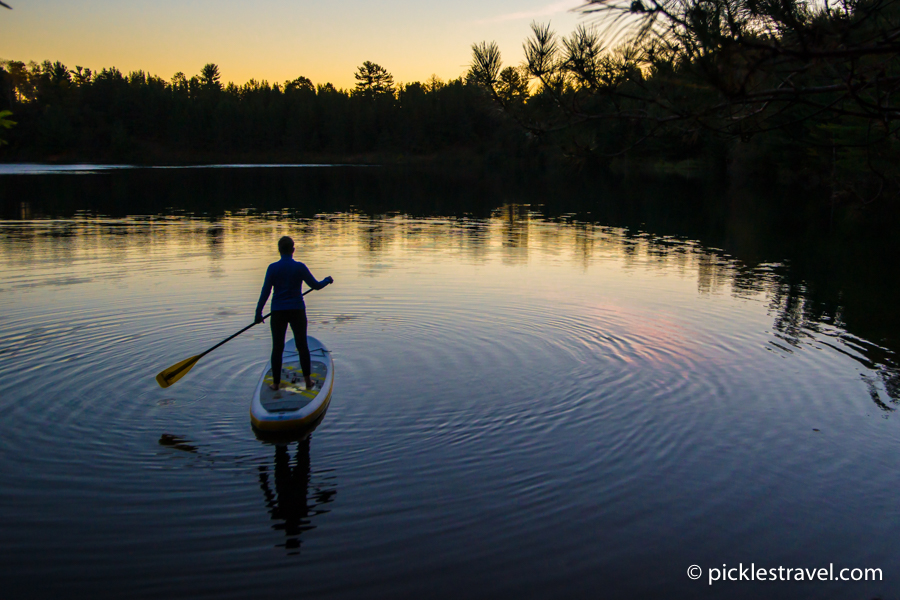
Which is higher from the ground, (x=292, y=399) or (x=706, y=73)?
(x=706, y=73)

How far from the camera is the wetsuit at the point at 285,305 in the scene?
8672 millimetres

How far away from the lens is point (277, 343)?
8.67 meters

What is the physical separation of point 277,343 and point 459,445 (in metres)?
2.79

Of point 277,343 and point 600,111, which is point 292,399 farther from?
point 600,111

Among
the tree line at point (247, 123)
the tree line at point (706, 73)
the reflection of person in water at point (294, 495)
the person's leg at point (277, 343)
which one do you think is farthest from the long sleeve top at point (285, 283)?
the tree line at point (247, 123)

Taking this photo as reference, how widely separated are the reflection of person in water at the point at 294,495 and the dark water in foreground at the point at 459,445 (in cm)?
3

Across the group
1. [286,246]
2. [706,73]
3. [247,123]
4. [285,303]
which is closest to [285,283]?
[285,303]

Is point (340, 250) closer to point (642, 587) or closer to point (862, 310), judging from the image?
point (862, 310)

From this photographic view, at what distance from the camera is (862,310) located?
14477 millimetres

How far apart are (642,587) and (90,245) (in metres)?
22.0

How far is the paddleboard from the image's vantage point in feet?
25.6

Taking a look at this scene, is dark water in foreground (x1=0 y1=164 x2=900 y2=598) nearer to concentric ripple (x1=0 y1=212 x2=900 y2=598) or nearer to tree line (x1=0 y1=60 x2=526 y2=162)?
concentric ripple (x1=0 y1=212 x2=900 y2=598)

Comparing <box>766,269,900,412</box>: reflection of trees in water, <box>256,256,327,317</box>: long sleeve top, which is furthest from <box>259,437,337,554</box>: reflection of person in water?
<box>766,269,900,412</box>: reflection of trees in water

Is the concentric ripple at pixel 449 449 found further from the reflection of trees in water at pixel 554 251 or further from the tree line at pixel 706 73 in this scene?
the tree line at pixel 706 73
